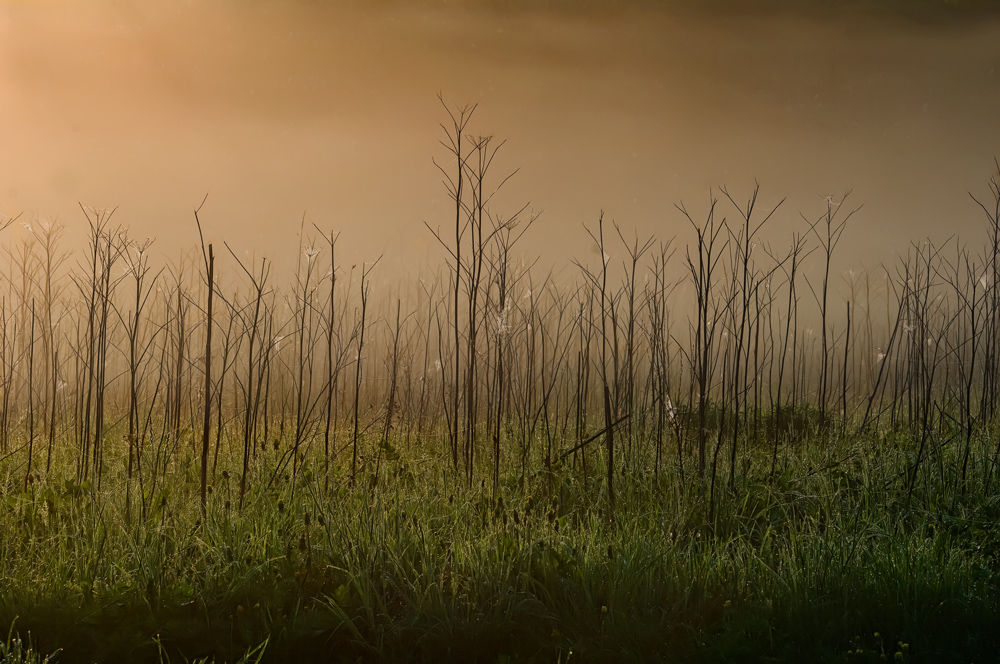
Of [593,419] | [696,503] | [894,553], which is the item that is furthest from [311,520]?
[593,419]

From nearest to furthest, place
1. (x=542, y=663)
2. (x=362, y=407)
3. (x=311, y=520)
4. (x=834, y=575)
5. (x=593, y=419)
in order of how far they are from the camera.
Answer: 1. (x=542, y=663)
2. (x=834, y=575)
3. (x=311, y=520)
4. (x=593, y=419)
5. (x=362, y=407)

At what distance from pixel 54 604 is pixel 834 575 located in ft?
7.61

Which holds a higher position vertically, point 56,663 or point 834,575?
point 834,575

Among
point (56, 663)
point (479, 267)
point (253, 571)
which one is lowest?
point (56, 663)

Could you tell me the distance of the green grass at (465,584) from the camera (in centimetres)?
198

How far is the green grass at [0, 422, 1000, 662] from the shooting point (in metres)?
1.98

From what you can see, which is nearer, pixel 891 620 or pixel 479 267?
pixel 891 620

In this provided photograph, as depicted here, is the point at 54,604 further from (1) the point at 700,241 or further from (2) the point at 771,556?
(1) the point at 700,241

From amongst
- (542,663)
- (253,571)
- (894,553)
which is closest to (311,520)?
(253,571)

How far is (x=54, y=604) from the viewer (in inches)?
83.2

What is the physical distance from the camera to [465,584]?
7.04 feet

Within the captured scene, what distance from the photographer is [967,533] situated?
274 centimetres

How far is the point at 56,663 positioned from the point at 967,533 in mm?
3058

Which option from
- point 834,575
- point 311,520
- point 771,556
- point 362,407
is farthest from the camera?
point 362,407
